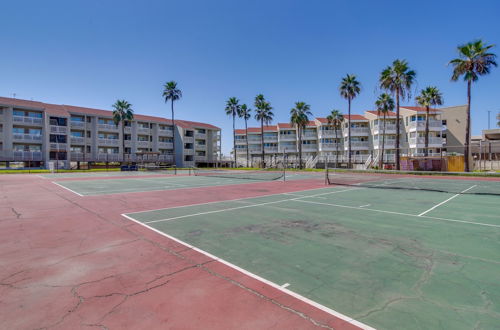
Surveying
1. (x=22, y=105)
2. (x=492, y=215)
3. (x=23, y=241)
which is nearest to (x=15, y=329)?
(x=23, y=241)

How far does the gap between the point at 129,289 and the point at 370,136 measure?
72.5 meters

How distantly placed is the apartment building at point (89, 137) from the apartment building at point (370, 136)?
17.6 meters

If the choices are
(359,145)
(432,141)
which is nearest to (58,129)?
(359,145)

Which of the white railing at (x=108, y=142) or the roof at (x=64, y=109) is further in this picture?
the white railing at (x=108, y=142)

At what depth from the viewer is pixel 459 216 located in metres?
11.1

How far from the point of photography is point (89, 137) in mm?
61531

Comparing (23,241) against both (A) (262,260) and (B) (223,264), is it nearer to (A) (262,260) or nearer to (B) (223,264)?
(B) (223,264)

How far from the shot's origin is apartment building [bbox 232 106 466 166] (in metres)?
58.4

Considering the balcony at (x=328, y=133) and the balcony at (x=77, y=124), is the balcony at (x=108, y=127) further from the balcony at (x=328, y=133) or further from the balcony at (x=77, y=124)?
the balcony at (x=328, y=133)

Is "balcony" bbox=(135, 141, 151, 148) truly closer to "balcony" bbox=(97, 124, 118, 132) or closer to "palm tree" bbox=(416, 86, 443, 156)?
"balcony" bbox=(97, 124, 118, 132)

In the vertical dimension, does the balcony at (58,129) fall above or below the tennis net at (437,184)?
above

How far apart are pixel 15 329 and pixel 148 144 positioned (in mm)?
71198

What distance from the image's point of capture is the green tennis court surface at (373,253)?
4.12 m

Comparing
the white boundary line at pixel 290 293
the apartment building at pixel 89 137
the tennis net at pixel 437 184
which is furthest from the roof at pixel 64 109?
the white boundary line at pixel 290 293
